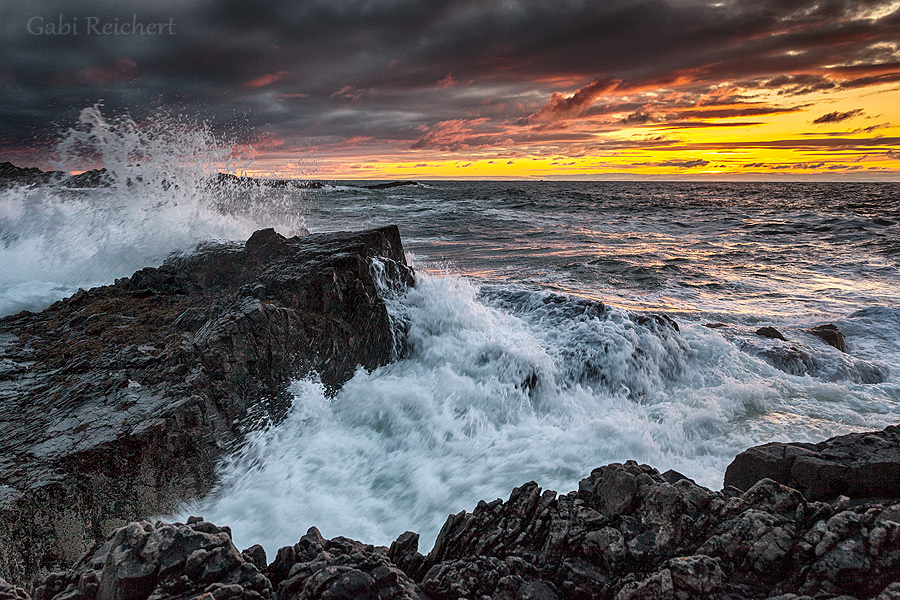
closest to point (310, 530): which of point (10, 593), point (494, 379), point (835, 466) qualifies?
point (10, 593)

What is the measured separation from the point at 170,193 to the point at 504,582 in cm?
967

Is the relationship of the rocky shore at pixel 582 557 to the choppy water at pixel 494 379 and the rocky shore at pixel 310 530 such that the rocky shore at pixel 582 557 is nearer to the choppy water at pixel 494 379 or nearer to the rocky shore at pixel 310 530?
the rocky shore at pixel 310 530

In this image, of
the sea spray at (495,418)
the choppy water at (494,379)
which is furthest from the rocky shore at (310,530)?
the choppy water at (494,379)

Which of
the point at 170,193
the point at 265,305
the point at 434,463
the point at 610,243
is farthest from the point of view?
the point at 610,243

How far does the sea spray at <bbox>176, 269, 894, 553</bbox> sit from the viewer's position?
378 cm

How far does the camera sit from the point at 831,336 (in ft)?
24.8

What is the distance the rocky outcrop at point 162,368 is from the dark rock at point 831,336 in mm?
6945

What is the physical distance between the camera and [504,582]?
2.20 meters

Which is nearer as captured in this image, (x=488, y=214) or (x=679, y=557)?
(x=679, y=557)

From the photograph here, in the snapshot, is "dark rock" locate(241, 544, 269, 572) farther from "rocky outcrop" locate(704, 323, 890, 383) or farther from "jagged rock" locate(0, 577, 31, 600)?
"rocky outcrop" locate(704, 323, 890, 383)

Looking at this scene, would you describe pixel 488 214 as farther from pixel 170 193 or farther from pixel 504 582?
pixel 504 582

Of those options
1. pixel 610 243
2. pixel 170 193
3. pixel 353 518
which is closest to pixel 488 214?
pixel 610 243

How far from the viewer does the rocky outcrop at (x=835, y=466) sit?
2508 millimetres

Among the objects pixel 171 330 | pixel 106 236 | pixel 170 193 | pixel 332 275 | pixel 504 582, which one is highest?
pixel 170 193
